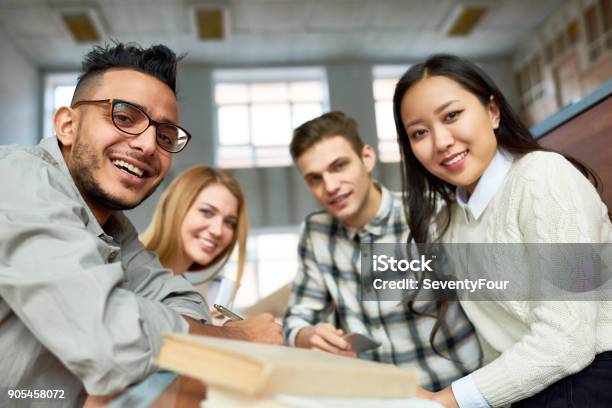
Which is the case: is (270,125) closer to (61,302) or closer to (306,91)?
(306,91)

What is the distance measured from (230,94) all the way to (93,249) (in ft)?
22.5

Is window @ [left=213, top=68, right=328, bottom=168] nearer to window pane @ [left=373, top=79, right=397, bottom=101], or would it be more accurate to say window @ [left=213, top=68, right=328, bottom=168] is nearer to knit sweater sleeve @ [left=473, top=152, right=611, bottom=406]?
window pane @ [left=373, top=79, right=397, bottom=101]

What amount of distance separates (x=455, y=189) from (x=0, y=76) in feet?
20.1

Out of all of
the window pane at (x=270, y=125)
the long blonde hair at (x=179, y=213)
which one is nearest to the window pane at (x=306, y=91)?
the window pane at (x=270, y=125)

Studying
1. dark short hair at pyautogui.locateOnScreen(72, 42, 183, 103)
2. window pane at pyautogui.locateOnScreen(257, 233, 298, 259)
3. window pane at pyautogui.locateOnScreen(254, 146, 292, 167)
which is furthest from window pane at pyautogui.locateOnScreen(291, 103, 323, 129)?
dark short hair at pyautogui.locateOnScreen(72, 42, 183, 103)

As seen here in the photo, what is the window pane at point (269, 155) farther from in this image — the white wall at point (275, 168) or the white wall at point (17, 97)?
the white wall at point (17, 97)

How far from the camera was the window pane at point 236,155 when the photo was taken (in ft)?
23.0

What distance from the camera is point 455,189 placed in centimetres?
119

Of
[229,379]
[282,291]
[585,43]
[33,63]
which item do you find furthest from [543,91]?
[229,379]

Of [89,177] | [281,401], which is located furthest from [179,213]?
[281,401]

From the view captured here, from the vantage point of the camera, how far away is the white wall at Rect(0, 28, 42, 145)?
5898mm

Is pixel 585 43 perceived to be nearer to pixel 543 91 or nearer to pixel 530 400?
pixel 543 91

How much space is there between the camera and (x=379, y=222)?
1.72m

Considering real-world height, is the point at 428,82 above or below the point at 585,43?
below
